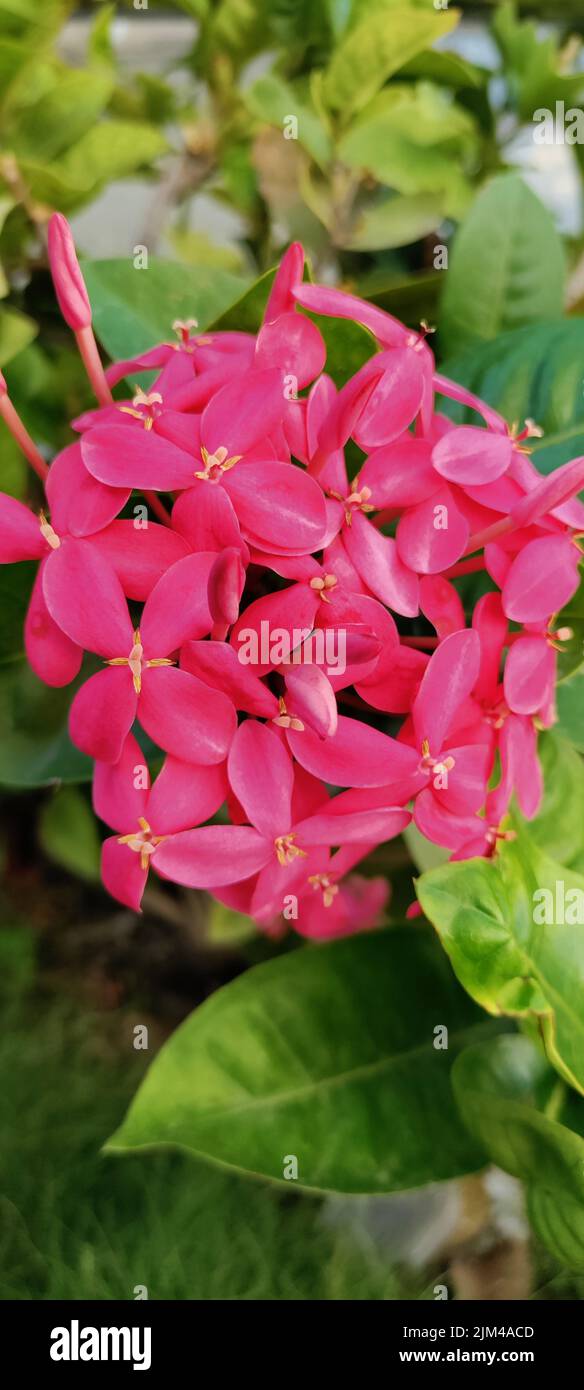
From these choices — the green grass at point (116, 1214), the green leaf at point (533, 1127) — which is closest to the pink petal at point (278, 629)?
the green leaf at point (533, 1127)

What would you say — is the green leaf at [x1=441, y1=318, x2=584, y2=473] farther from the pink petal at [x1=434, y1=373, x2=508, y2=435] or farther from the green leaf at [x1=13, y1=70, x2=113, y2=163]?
the green leaf at [x1=13, y1=70, x2=113, y2=163]

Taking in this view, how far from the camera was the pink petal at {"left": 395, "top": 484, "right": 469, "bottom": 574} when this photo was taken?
1.28ft

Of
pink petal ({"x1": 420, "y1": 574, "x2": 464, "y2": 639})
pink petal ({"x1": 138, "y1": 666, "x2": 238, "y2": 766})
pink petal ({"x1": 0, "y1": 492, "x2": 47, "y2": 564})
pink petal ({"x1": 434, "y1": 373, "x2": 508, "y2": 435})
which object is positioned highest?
pink petal ({"x1": 434, "y1": 373, "x2": 508, "y2": 435})

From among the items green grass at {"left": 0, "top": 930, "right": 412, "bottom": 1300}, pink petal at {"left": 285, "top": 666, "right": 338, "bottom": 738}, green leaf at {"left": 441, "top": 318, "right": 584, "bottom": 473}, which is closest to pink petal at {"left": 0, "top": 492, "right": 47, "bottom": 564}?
pink petal at {"left": 285, "top": 666, "right": 338, "bottom": 738}

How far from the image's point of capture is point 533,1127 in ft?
1.41

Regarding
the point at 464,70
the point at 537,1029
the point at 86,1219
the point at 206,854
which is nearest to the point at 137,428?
the point at 206,854

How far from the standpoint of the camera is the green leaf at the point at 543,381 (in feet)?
1.67

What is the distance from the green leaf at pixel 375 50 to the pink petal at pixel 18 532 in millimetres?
382

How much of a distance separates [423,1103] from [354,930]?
0.10 meters

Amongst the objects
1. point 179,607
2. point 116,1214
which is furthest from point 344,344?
point 116,1214

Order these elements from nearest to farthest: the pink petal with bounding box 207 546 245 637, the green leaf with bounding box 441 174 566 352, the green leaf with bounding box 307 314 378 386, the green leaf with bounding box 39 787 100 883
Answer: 1. the pink petal with bounding box 207 546 245 637
2. the green leaf with bounding box 307 314 378 386
3. the green leaf with bounding box 441 174 566 352
4. the green leaf with bounding box 39 787 100 883

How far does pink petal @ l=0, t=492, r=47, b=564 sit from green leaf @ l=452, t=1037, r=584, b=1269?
0.28 meters

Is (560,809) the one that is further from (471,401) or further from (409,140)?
(409,140)
